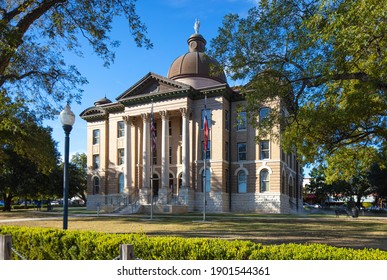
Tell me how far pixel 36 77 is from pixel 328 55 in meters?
13.7

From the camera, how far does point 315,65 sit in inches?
562

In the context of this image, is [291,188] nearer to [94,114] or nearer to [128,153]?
[128,153]

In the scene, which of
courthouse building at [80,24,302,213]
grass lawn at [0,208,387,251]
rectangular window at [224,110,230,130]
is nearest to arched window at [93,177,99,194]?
courthouse building at [80,24,302,213]

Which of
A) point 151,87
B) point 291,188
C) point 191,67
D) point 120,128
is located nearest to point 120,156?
point 120,128

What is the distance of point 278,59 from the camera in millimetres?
17125

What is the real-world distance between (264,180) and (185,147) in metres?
8.82

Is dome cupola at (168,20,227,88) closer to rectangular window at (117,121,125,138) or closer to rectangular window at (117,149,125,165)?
rectangular window at (117,121,125,138)

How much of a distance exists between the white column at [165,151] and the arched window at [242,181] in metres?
7.67

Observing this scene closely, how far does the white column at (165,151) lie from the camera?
40.4m

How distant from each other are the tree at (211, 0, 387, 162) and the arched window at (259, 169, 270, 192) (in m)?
16.6

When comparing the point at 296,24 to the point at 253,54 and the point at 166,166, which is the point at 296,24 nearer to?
the point at 253,54

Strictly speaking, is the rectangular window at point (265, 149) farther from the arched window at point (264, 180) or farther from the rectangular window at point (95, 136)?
the rectangular window at point (95, 136)

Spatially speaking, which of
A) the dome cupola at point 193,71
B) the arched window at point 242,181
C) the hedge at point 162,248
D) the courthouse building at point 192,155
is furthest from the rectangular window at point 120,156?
the hedge at point 162,248

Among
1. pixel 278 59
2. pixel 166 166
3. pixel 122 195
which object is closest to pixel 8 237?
pixel 278 59
